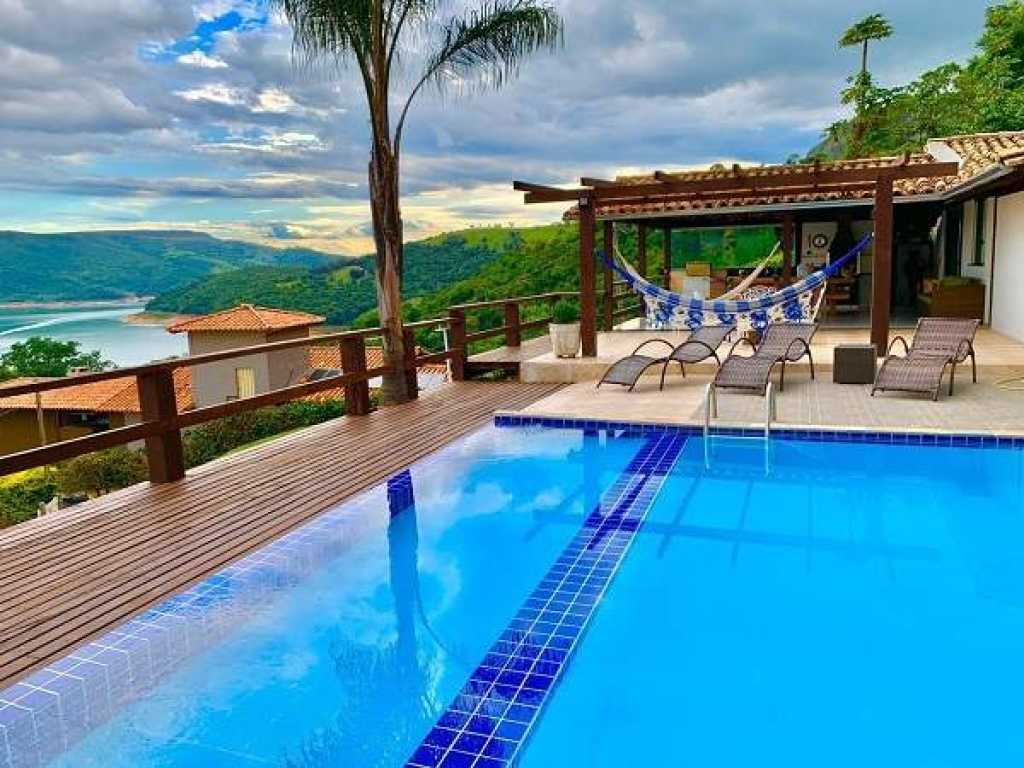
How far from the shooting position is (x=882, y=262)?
8633 mm

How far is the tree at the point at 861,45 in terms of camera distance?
25422 millimetres

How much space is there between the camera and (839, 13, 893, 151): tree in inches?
1001

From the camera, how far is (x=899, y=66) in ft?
86.2

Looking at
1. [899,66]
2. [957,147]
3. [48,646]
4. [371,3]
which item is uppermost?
[899,66]

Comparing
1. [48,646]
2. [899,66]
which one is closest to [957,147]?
[48,646]

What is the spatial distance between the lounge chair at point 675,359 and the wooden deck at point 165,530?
6.25ft

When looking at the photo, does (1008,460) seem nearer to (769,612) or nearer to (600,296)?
(769,612)

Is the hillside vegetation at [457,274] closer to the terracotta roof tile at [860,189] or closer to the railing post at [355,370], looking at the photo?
the terracotta roof tile at [860,189]

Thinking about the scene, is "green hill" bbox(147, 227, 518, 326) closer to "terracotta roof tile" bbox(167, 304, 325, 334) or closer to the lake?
"terracotta roof tile" bbox(167, 304, 325, 334)

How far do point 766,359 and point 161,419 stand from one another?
5.31m

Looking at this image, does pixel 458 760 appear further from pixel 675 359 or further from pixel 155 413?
pixel 675 359

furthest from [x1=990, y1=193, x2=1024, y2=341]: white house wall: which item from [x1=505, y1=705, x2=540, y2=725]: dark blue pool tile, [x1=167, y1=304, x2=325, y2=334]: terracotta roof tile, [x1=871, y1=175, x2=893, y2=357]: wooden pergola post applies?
[x1=167, y1=304, x2=325, y2=334]: terracotta roof tile

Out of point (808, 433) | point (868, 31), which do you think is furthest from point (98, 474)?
point (868, 31)

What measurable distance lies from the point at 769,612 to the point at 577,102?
14.3 meters
